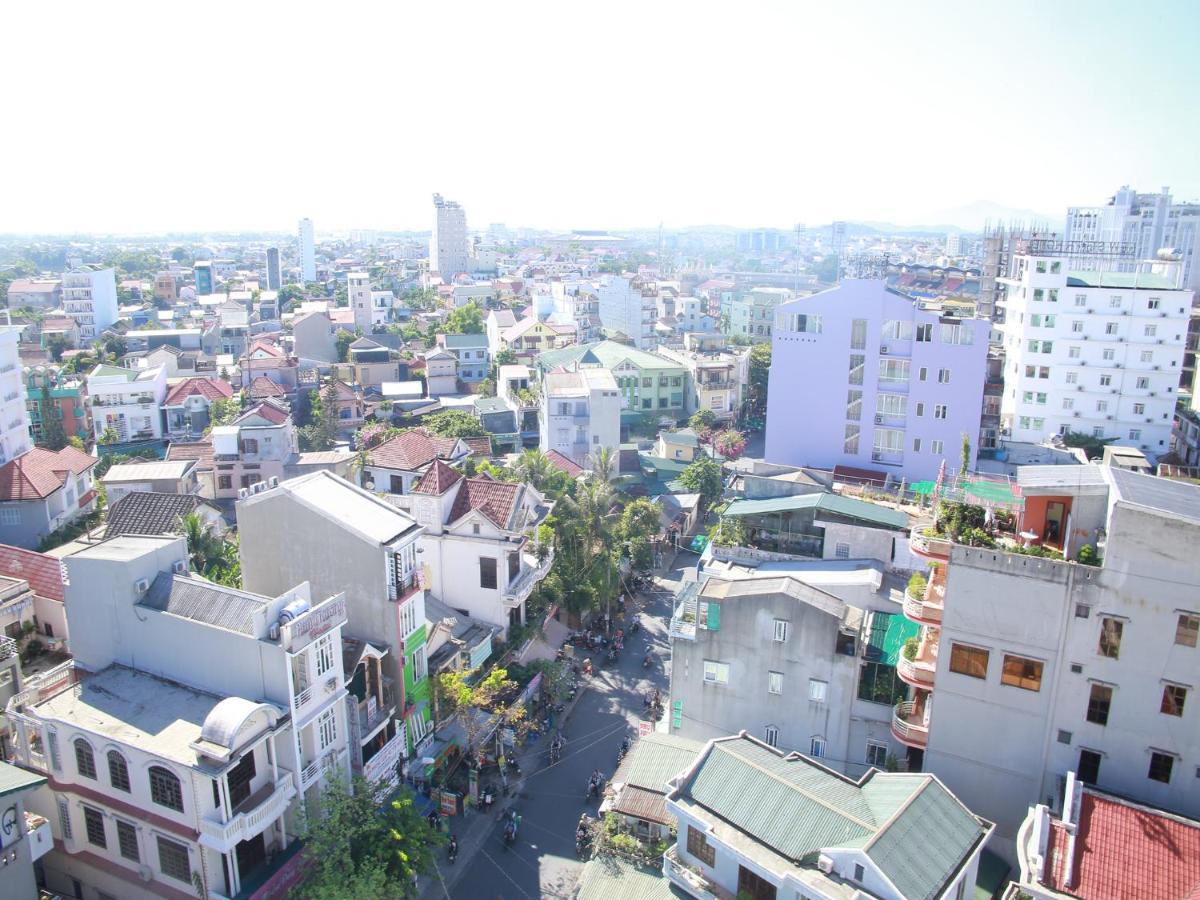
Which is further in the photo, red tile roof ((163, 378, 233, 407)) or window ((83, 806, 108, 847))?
red tile roof ((163, 378, 233, 407))

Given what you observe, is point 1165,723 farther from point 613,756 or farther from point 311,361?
point 311,361

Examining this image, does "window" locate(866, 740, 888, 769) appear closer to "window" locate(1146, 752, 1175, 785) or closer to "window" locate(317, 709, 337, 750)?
"window" locate(1146, 752, 1175, 785)

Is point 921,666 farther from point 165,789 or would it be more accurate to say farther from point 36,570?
point 36,570

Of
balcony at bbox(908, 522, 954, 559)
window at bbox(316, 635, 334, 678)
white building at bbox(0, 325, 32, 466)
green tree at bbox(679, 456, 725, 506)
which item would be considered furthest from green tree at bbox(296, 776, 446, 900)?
white building at bbox(0, 325, 32, 466)

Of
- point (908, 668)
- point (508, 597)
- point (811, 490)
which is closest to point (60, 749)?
point (508, 597)

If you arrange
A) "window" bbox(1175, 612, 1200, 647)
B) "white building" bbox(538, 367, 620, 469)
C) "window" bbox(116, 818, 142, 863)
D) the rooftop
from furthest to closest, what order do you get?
"white building" bbox(538, 367, 620, 469), the rooftop, "window" bbox(116, 818, 142, 863), "window" bbox(1175, 612, 1200, 647)

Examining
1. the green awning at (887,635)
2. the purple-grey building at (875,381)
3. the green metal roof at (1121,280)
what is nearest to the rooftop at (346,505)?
the green awning at (887,635)
